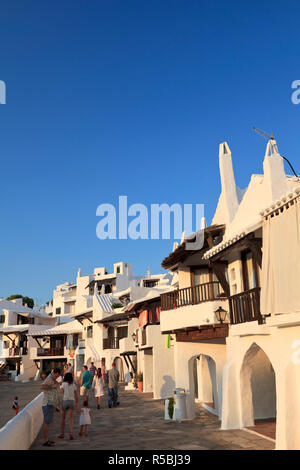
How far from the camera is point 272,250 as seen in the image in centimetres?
991

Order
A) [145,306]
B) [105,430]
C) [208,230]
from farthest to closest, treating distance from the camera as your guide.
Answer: [145,306] → [208,230] → [105,430]

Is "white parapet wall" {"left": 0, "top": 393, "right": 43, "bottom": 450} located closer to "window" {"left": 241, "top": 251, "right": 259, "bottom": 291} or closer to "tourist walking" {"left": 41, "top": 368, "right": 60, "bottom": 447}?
"tourist walking" {"left": 41, "top": 368, "right": 60, "bottom": 447}

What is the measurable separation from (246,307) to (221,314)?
282 cm

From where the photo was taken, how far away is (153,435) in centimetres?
1164

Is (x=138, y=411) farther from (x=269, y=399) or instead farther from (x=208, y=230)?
(x=208, y=230)

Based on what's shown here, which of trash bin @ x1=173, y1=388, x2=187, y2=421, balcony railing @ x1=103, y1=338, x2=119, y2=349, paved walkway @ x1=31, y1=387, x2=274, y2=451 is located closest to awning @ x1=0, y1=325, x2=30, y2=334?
balcony railing @ x1=103, y1=338, x2=119, y2=349

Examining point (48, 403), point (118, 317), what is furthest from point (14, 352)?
point (48, 403)

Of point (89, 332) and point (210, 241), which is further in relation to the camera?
point (89, 332)

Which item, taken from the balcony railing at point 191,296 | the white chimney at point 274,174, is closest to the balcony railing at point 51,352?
the balcony railing at point 191,296

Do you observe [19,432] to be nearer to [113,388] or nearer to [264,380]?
[264,380]

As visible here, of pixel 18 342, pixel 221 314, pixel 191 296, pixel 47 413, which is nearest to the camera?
pixel 47 413

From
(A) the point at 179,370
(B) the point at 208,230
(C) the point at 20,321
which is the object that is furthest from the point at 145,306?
(C) the point at 20,321

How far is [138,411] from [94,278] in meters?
55.9

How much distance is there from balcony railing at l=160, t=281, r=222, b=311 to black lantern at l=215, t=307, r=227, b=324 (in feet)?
2.75
